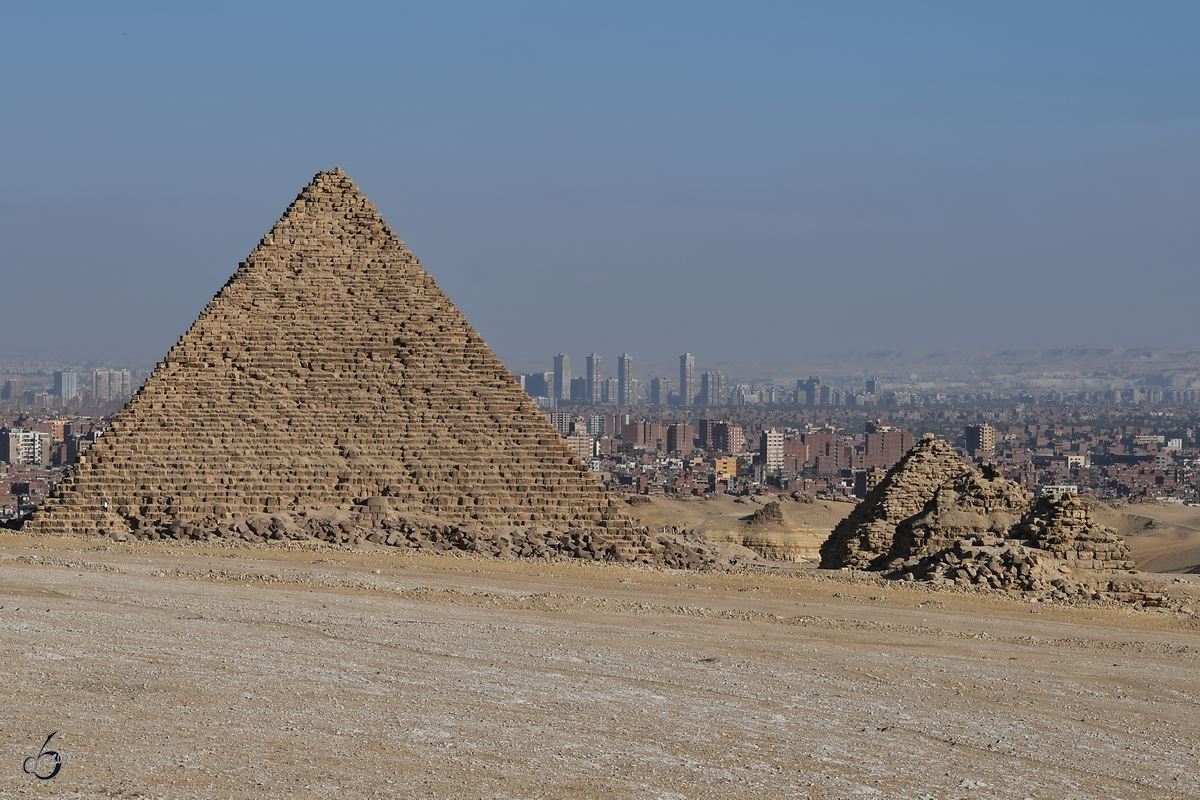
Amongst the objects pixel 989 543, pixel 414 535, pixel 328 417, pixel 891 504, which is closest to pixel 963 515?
pixel 989 543

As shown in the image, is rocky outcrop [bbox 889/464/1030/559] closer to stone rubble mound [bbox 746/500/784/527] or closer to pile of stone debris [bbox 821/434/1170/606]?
pile of stone debris [bbox 821/434/1170/606]

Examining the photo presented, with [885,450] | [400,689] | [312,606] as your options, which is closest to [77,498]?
[312,606]

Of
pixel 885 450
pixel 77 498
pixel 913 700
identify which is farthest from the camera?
pixel 885 450

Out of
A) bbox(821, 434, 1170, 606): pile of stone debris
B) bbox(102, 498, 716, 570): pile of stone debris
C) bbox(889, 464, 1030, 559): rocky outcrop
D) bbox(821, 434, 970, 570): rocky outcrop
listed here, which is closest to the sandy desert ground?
bbox(821, 434, 1170, 606): pile of stone debris

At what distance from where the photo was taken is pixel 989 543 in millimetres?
25641

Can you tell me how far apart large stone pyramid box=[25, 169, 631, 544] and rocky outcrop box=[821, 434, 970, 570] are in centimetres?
503

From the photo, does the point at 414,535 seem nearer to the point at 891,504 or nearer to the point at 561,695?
the point at 891,504

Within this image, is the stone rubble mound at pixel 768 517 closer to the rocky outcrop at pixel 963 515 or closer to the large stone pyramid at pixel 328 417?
the large stone pyramid at pixel 328 417

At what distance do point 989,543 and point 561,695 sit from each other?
48.0 feet

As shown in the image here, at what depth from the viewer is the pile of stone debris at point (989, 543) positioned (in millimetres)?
23797

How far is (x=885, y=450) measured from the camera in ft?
452

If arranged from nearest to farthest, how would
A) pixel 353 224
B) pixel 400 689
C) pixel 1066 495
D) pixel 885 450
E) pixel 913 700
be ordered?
1. pixel 400 689
2. pixel 913 700
3. pixel 1066 495
4. pixel 353 224
5. pixel 885 450

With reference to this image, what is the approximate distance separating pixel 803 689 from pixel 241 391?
1933 centimetres

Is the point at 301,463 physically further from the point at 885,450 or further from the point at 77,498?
the point at 885,450
